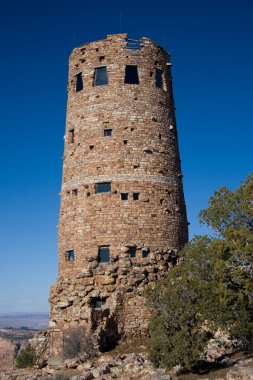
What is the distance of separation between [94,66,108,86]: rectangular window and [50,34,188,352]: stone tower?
0.23ft

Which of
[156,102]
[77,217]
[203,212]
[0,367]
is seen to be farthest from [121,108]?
[0,367]

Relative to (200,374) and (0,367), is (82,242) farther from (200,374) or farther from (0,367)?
(0,367)

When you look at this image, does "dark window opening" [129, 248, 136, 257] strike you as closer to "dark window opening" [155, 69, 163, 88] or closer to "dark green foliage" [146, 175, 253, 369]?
"dark green foliage" [146, 175, 253, 369]

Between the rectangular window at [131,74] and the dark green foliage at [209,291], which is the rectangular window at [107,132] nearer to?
the rectangular window at [131,74]

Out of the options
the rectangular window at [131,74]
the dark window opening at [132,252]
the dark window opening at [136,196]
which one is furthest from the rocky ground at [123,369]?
the rectangular window at [131,74]

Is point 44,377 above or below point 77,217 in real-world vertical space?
below

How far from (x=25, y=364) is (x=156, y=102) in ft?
62.6

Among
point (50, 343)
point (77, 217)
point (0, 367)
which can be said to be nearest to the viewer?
point (50, 343)

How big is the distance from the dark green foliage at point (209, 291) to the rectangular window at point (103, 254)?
6249 millimetres

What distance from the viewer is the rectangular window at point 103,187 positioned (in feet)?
98.3

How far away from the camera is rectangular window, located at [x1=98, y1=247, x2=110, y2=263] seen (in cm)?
2881

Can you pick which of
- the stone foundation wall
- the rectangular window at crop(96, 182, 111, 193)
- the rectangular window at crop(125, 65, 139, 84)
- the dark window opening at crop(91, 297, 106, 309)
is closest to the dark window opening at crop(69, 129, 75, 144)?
the rectangular window at crop(96, 182, 111, 193)

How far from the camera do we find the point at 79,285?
28188mm

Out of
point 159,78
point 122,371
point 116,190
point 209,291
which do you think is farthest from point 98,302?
point 159,78
